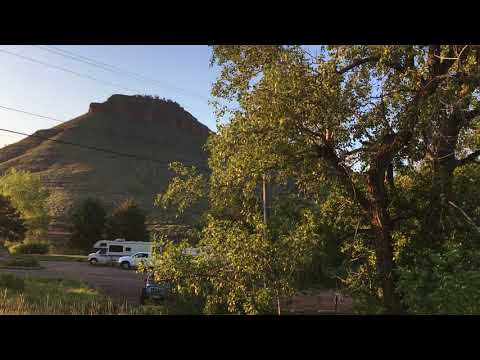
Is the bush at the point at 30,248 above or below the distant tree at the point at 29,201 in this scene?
below

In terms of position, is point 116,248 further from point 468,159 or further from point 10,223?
point 468,159

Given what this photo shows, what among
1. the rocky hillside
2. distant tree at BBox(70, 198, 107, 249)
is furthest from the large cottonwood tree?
the rocky hillside

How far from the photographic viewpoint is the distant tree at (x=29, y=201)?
4997cm

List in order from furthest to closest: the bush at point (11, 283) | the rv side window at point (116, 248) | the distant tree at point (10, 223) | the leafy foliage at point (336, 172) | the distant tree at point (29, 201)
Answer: the distant tree at point (29, 201) < the distant tree at point (10, 223) < the rv side window at point (116, 248) < the bush at point (11, 283) < the leafy foliage at point (336, 172)

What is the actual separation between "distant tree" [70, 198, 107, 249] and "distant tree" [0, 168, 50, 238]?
11.2 feet

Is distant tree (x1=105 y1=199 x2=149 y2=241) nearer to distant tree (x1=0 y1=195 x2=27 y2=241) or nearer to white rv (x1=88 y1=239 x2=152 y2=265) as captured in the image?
distant tree (x1=0 y1=195 x2=27 y2=241)

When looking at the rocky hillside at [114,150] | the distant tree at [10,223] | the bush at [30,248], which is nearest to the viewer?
the bush at [30,248]

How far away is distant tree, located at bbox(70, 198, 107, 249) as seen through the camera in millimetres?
50531

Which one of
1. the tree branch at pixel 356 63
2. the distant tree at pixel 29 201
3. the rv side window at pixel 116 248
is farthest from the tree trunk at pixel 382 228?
the distant tree at pixel 29 201

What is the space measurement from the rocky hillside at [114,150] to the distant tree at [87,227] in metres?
21.1

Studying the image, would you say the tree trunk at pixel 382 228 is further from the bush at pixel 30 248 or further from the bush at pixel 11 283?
the bush at pixel 30 248

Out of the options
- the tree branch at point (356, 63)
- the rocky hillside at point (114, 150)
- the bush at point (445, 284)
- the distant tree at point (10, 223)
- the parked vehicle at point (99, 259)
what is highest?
the rocky hillside at point (114, 150)

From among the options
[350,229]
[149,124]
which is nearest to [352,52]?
[350,229]

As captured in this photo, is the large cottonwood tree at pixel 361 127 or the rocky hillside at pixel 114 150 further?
the rocky hillside at pixel 114 150
